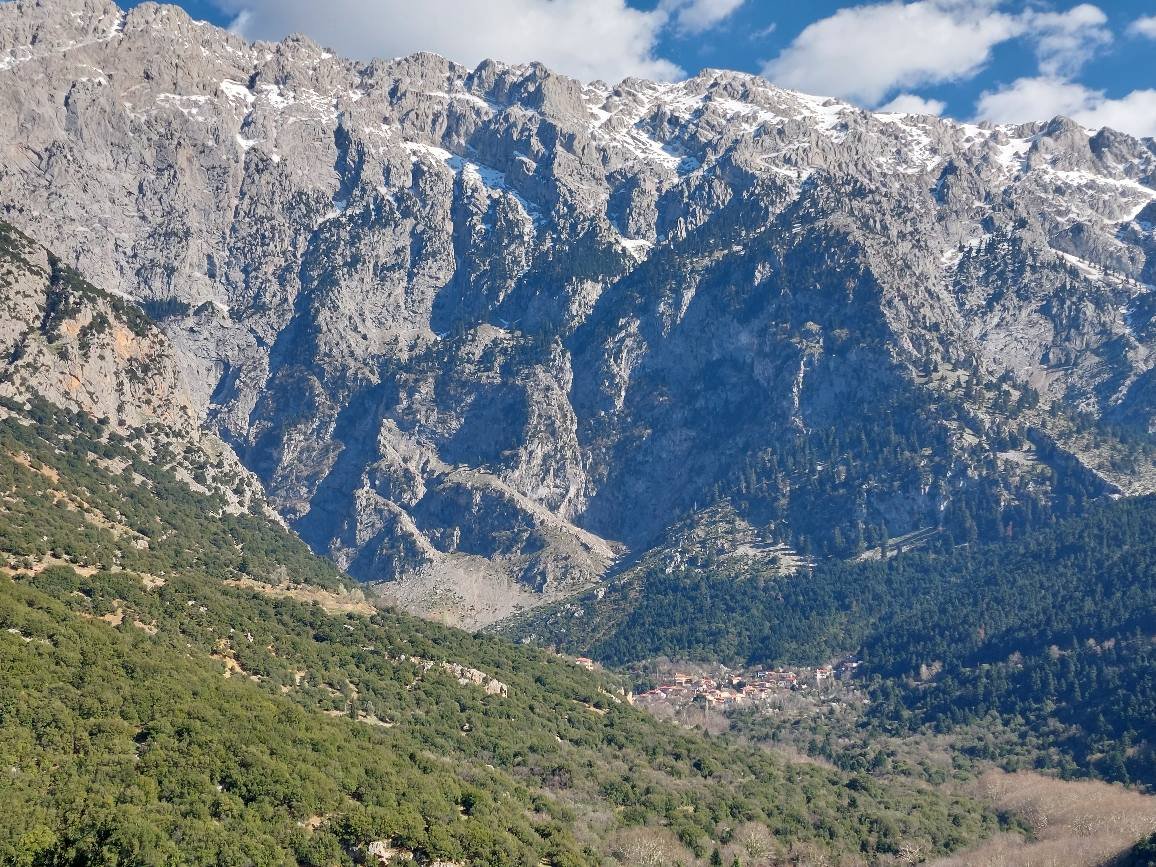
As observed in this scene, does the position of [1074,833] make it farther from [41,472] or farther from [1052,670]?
[41,472]

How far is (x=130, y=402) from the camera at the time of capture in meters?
175

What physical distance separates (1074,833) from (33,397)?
135539 millimetres

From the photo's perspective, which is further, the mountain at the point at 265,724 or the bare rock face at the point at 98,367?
the bare rock face at the point at 98,367

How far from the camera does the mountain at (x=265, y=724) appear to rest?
57.8m

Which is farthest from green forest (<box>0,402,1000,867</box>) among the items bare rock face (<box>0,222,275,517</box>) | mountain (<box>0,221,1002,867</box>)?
bare rock face (<box>0,222,275,517</box>)

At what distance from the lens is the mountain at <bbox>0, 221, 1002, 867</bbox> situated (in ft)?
190

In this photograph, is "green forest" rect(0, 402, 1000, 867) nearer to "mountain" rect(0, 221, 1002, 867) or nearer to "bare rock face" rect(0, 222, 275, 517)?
"mountain" rect(0, 221, 1002, 867)

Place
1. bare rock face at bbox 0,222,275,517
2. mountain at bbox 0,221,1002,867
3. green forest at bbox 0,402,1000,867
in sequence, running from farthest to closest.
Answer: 1. bare rock face at bbox 0,222,275,517
2. mountain at bbox 0,221,1002,867
3. green forest at bbox 0,402,1000,867

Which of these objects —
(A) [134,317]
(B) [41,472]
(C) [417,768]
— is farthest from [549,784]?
(A) [134,317]

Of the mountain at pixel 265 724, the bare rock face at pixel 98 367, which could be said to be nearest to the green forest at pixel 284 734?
the mountain at pixel 265 724

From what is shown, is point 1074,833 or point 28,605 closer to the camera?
point 28,605

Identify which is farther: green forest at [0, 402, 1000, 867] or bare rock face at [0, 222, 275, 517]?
bare rock face at [0, 222, 275, 517]

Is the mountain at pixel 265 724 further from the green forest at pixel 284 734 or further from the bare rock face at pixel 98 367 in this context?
the bare rock face at pixel 98 367

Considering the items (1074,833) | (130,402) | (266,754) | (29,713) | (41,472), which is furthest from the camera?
(130,402)
